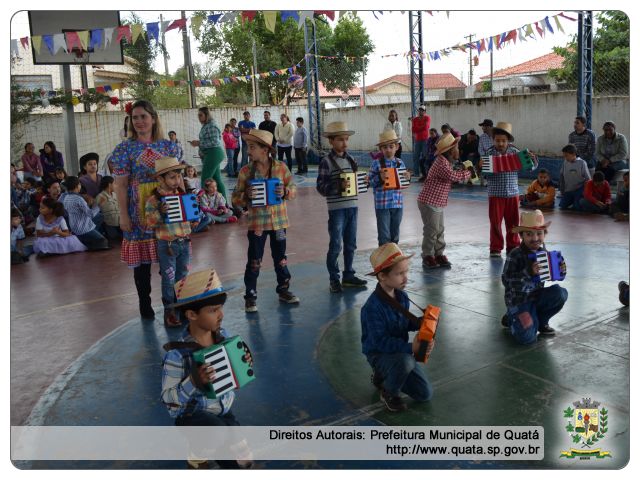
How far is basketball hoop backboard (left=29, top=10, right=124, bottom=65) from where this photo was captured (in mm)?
4038

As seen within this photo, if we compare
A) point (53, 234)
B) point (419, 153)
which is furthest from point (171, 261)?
point (419, 153)

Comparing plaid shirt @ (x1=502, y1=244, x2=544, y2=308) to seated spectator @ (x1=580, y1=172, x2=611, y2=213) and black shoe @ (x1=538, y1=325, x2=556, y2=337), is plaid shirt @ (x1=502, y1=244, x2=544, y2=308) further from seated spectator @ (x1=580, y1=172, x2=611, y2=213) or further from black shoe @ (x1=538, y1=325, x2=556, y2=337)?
seated spectator @ (x1=580, y1=172, x2=611, y2=213)

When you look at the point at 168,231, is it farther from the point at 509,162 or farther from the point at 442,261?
the point at 509,162

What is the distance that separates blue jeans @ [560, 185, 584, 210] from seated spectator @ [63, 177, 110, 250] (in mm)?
7281

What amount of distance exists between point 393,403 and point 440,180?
145 inches

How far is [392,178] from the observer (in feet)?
20.4

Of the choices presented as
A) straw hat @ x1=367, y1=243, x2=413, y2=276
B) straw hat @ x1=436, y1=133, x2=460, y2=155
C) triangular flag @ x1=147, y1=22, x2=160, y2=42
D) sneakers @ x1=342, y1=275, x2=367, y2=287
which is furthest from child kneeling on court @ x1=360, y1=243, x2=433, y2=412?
triangular flag @ x1=147, y1=22, x2=160, y2=42

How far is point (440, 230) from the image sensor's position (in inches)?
270

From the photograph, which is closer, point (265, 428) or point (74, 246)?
point (265, 428)

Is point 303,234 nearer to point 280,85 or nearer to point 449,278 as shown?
point 449,278

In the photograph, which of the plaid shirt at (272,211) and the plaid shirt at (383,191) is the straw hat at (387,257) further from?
the plaid shirt at (383,191)

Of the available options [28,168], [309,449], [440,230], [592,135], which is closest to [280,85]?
[28,168]
